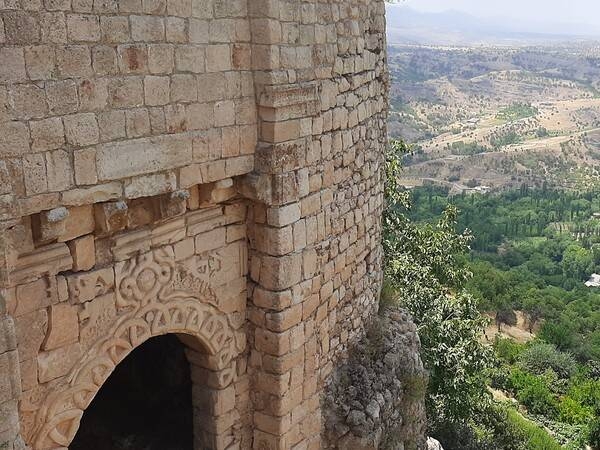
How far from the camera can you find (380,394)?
5.89 metres

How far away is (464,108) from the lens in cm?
16550

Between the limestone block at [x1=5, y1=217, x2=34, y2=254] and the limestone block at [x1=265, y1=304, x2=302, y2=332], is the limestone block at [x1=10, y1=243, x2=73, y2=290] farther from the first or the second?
the limestone block at [x1=265, y1=304, x2=302, y2=332]

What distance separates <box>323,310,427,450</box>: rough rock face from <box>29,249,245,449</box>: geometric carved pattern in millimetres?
1292

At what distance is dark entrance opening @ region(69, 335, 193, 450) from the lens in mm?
5727

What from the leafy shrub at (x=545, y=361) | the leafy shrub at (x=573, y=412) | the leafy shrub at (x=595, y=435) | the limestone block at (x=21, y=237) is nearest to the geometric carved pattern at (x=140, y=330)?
the limestone block at (x=21, y=237)

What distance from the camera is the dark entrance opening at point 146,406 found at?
573 centimetres

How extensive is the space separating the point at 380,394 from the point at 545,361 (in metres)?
24.6

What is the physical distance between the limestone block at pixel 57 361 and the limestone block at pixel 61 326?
0.11 feet

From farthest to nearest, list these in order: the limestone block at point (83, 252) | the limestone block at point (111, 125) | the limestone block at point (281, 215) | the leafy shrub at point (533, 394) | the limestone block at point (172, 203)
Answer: the leafy shrub at point (533, 394) → the limestone block at point (281, 215) → the limestone block at point (172, 203) → the limestone block at point (83, 252) → the limestone block at point (111, 125)

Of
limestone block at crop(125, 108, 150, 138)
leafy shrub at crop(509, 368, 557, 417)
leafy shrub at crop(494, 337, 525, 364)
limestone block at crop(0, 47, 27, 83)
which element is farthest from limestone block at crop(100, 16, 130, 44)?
leafy shrub at crop(494, 337, 525, 364)

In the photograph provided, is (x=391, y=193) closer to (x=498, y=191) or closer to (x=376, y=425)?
(x=376, y=425)

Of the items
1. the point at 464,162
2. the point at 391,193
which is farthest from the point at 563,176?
the point at 391,193

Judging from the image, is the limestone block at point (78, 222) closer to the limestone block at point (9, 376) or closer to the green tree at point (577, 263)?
the limestone block at point (9, 376)

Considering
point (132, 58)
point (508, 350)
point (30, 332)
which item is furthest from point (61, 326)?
point (508, 350)
